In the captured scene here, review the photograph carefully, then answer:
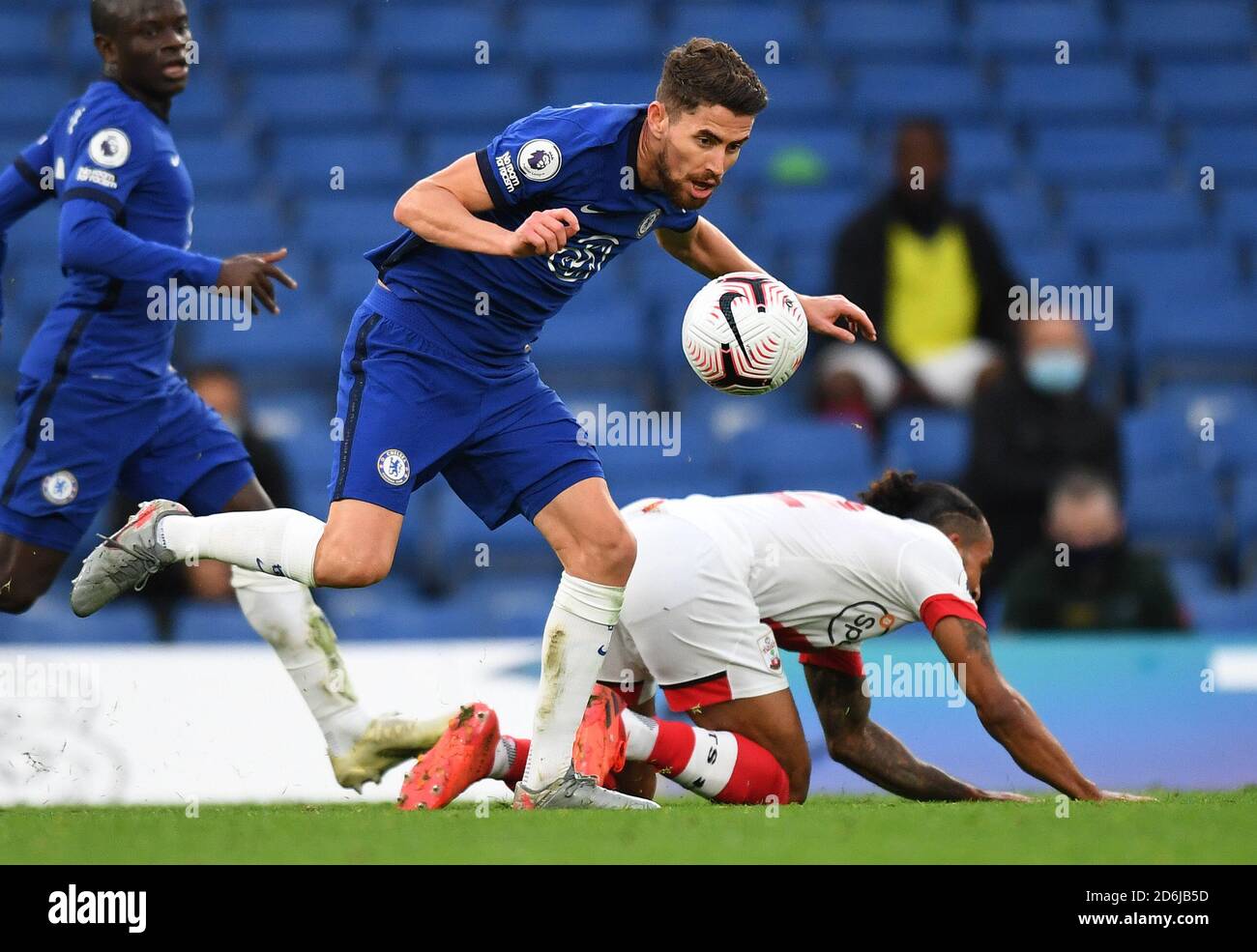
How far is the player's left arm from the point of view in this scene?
5117 millimetres

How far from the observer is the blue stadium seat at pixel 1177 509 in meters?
9.05

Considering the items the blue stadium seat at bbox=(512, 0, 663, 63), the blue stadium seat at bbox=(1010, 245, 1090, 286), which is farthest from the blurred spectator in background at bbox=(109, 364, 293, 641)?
the blue stadium seat at bbox=(1010, 245, 1090, 286)

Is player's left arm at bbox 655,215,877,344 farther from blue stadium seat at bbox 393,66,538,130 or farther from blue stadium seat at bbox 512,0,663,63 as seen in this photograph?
blue stadium seat at bbox 512,0,663,63

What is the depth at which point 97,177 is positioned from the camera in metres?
5.40

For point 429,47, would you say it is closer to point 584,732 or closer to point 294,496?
point 294,496

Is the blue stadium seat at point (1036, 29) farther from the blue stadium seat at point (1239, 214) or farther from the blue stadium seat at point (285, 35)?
the blue stadium seat at point (285, 35)

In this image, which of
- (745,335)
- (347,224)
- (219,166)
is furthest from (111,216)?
(219,166)

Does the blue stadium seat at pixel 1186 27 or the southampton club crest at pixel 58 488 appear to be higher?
the blue stadium seat at pixel 1186 27

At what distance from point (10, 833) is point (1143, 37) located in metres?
9.98

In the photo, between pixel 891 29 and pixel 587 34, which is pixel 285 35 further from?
pixel 891 29

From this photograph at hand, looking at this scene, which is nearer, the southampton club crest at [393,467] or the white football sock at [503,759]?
the southampton club crest at [393,467]

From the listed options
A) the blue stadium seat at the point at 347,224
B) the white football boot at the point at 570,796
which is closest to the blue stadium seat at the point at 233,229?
the blue stadium seat at the point at 347,224

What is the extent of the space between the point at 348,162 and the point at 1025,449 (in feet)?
15.4

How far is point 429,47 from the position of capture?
37.9 feet
